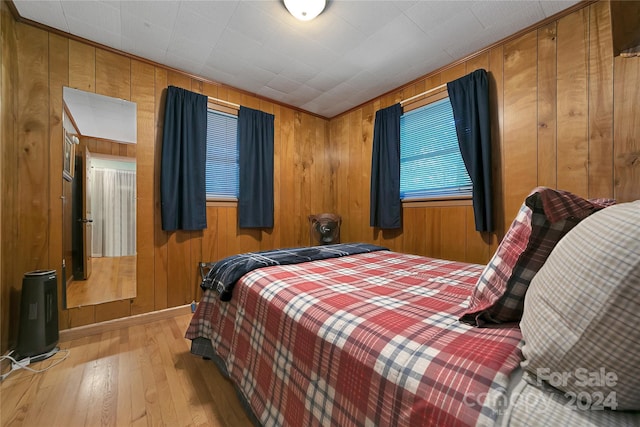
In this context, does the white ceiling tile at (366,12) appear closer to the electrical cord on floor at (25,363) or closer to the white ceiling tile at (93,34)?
the white ceiling tile at (93,34)

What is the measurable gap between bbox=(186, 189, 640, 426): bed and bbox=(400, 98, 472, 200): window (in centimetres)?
139

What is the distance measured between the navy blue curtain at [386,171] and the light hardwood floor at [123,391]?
2.22m

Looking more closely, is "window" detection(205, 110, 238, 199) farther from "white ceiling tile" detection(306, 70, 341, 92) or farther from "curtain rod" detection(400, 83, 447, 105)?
"curtain rod" detection(400, 83, 447, 105)

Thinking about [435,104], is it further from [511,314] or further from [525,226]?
[511,314]

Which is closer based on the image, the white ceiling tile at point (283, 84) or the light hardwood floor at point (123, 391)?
the light hardwood floor at point (123, 391)

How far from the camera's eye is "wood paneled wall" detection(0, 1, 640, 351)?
1.73m

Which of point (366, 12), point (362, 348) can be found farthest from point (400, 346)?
point (366, 12)

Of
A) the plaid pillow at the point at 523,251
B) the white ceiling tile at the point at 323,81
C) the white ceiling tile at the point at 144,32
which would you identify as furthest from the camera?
the white ceiling tile at the point at 323,81

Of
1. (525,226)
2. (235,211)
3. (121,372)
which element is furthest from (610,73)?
(121,372)

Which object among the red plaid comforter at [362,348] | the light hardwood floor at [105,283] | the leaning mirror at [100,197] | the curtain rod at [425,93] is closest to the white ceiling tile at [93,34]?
the leaning mirror at [100,197]

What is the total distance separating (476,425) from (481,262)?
2.19m

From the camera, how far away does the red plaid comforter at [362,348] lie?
22.7 inches

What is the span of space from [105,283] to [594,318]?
119 inches

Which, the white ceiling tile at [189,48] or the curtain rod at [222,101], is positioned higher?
the white ceiling tile at [189,48]
